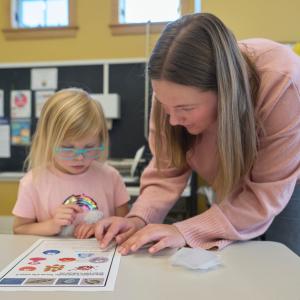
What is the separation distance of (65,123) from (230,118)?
0.50m

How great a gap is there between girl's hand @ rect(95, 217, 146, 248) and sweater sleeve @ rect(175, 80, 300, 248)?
0.12 metres

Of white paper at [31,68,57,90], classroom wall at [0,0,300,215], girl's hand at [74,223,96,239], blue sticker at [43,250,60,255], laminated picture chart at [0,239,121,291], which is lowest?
girl's hand at [74,223,96,239]

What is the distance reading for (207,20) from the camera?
76 centimetres

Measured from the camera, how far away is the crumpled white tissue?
0.62 metres

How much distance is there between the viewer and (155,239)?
0.73m

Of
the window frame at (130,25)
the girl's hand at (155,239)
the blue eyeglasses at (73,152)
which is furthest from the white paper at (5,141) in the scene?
the girl's hand at (155,239)

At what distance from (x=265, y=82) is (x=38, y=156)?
0.68 m

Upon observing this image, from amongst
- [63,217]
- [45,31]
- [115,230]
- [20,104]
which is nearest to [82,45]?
[45,31]

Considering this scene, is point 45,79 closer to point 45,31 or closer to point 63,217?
point 45,31

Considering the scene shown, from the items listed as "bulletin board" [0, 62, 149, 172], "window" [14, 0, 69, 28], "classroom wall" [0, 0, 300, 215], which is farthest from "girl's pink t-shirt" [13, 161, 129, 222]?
"window" [14, 0, 69, 28]

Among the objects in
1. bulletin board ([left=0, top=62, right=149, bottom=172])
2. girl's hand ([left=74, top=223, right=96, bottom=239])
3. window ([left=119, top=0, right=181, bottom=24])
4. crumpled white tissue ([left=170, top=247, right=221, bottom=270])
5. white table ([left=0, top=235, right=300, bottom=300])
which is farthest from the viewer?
window ([left=119, top=0, right=181, bottom=24])

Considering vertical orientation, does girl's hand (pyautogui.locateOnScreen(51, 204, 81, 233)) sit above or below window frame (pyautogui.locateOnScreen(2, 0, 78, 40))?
below

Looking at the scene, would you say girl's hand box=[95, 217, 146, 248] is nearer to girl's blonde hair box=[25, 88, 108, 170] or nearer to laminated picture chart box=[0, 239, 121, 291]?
laminated picture chart box=[0, 239, 121, 291]

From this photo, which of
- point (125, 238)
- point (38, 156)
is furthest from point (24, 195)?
point (125, 238)
